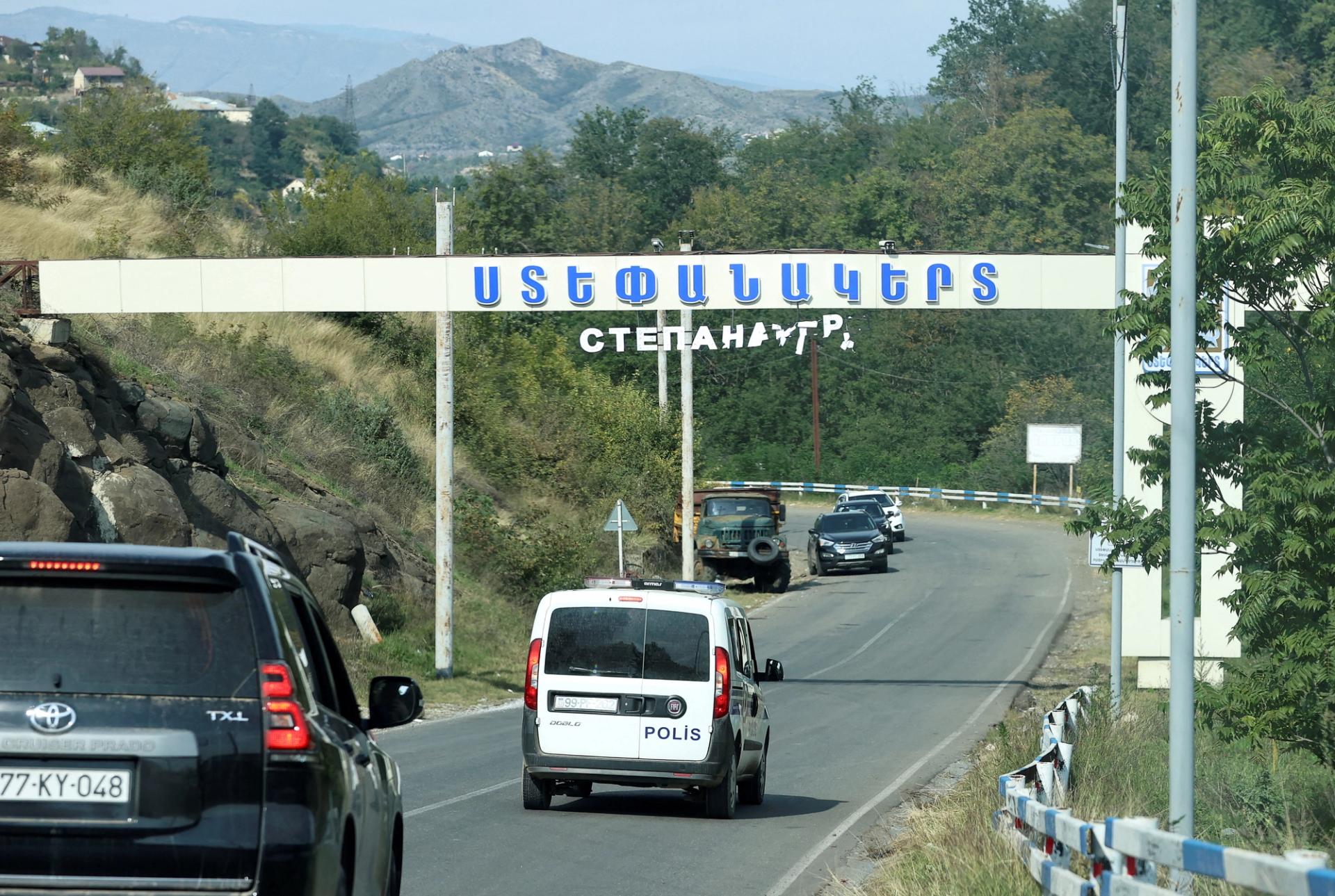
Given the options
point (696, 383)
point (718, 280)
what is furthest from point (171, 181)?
point (696, 383)

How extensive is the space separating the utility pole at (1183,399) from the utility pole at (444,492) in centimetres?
1722

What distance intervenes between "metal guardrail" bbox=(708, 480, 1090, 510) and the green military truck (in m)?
22.9

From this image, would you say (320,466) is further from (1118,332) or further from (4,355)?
(1118,332)

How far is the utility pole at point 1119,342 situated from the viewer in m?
23.0

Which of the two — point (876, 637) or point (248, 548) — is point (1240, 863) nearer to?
point (248, 548)

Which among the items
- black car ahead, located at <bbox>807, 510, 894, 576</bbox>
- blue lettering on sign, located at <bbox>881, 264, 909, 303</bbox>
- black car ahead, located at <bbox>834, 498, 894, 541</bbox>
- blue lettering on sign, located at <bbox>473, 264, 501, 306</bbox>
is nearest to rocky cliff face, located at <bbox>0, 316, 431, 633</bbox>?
blue lettering on sign, located at <bbox>473, 264, 501, 306</bbox>

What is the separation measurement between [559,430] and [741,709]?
33462mm

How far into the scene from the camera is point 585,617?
545 inches

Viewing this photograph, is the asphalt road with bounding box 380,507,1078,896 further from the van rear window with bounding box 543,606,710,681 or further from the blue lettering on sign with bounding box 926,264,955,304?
the blue lettering on sign with bounding box 926,264,955,304

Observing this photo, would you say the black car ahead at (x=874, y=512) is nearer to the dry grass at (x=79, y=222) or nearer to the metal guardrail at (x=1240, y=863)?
the dry grass at (x=79, y=222)

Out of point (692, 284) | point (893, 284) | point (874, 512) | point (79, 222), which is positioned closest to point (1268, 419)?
point (893, 284)

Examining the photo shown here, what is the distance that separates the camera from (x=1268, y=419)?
17.8 m

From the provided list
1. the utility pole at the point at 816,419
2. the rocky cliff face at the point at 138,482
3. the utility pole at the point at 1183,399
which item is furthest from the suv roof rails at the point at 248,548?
the utility pole at the point at 816,419

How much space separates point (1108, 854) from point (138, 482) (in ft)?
63.0
